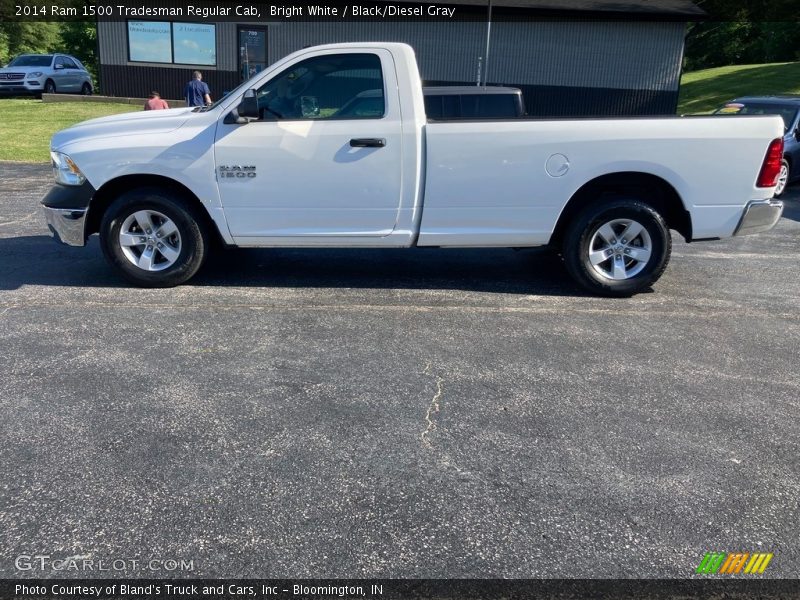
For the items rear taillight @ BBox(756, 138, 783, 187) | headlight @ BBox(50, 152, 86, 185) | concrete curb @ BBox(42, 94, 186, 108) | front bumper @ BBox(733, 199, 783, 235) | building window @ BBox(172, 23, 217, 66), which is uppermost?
building window @ BBox(172, 23, 217, 66)

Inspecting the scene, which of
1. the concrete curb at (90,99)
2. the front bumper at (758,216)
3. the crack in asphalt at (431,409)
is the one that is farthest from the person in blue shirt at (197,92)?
the crack in asphalt at (431,409)

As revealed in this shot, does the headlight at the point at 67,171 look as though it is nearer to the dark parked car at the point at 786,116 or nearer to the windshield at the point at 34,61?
the dark parked car at the point at 786,116

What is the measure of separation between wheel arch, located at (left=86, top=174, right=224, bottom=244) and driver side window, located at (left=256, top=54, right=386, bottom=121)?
0.93 metres

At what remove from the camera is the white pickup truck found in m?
5.87

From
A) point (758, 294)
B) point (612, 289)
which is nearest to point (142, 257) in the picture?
point (612, 289)

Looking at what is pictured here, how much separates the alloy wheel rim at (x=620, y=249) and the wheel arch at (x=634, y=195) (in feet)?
0.88

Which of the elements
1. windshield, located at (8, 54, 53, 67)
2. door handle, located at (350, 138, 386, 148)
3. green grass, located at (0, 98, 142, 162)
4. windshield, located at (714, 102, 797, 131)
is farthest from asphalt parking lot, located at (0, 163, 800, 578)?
windshield, located at (8, 54, 53, 67)

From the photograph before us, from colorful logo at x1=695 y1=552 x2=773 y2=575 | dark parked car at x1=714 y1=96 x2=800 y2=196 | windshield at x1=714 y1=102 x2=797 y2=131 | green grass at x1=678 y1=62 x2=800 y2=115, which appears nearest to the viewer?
colorful logo at x1=695 y1=552 x2=773 y2=575

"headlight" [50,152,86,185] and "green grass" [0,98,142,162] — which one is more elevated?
"headlight" [50,152,86,185]

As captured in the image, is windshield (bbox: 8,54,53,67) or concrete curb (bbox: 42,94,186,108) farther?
windshield (bbox: 8,54,53,67)

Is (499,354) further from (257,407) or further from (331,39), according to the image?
(331,39)

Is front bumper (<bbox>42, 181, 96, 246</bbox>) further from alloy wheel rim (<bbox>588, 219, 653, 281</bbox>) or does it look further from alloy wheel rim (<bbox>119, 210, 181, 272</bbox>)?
alloy wheel rim (<bbox>588, 219, 653, 281</bbox>)

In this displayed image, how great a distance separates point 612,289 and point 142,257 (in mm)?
4005

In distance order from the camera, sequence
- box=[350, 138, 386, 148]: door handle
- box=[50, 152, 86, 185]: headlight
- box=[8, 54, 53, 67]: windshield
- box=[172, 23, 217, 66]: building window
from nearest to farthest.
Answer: box=[350, 138, 386, 148]: door handle, box=[50, 152, 86, 185]: headlight, box=[172, 23, 217, 66]: building window, box=[8, 54, 53, 67]: windshield
